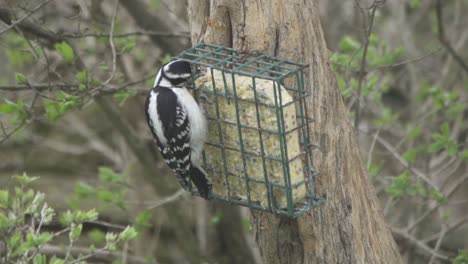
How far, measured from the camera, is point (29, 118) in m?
5.30

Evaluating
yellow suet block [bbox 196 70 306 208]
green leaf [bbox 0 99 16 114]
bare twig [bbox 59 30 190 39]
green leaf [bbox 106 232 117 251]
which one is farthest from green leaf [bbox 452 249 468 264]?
green leaf [bbox 0 99 16 114]

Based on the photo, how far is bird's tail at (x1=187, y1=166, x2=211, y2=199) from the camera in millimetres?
4383

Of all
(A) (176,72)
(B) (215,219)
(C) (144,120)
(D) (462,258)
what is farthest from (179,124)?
(C) (144,120)

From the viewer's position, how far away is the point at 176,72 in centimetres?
423

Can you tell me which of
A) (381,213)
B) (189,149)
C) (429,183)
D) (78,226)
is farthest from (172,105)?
(429,183)

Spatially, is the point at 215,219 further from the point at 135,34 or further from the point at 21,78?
the point at 21,78

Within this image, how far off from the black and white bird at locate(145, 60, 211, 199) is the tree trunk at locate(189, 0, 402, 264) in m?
0.32

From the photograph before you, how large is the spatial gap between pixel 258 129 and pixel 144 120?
418 cm

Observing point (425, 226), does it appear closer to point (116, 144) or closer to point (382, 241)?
point (382, 241)

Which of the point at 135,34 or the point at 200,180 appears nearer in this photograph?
the point at 200,180

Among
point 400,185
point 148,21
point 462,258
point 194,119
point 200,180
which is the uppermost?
point 148,21

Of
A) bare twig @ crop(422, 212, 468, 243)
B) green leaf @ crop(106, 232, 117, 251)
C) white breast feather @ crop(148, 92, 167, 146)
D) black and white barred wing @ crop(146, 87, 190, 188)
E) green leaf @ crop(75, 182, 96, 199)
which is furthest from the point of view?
bare twig @ crop(422, 212, 468, 243)

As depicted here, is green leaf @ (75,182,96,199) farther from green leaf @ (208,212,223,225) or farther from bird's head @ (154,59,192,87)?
bird's head @ (154,59,192,87)

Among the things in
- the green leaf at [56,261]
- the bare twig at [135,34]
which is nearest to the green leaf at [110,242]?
the green leaf at [56,261]
